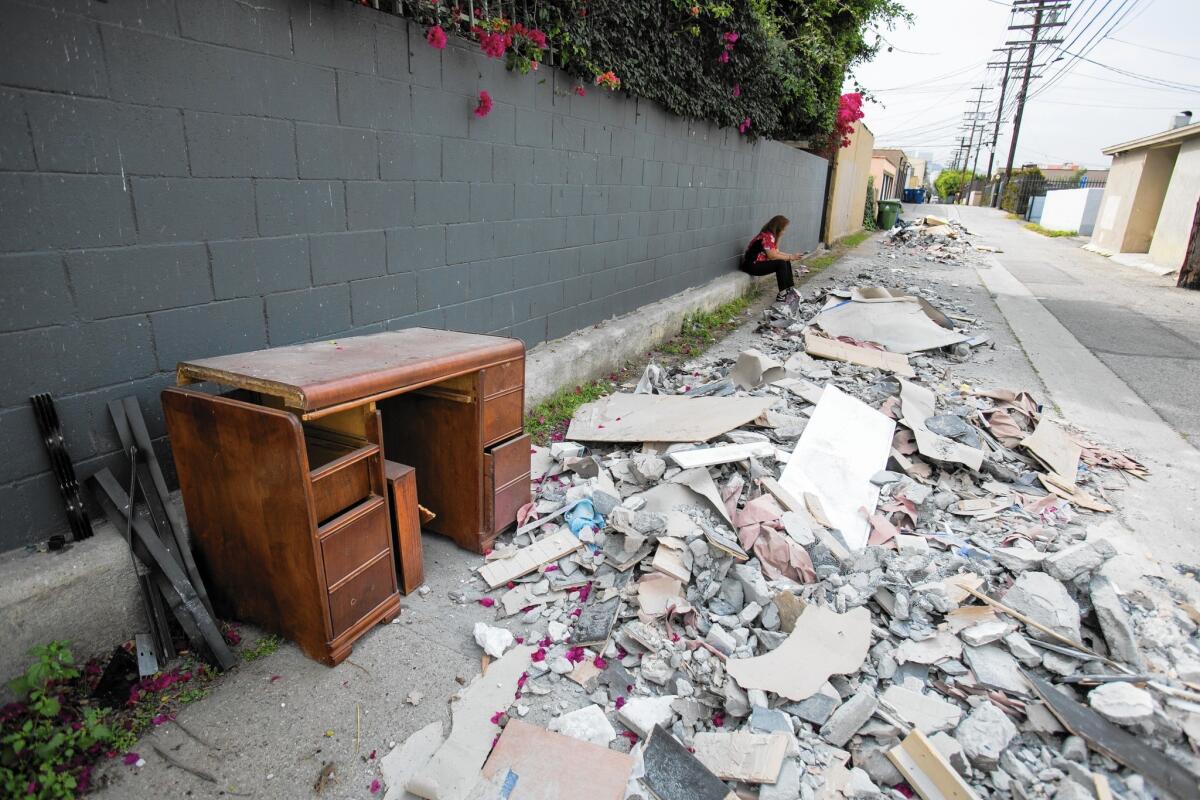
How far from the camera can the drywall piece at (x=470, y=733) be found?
195cm

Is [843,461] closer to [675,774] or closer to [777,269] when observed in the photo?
[675,774]

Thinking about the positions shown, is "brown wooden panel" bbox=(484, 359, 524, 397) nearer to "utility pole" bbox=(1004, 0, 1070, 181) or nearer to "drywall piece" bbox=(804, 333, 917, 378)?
"drywall piece" bbox=(804, 333, 917, 378)

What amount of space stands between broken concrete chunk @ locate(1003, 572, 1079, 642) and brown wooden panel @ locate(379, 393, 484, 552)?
2411mm

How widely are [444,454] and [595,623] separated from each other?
3.59 feet

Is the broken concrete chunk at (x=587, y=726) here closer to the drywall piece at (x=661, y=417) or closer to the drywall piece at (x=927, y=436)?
the drywall piece at (x=661, y=417)

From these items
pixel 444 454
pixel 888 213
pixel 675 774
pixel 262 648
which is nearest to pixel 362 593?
pixel 262 648

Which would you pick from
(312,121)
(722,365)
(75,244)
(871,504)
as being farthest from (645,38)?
(75,244)

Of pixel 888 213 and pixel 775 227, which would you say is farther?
pixel 888 213

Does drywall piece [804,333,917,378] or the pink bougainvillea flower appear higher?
the pink bougainvillea flower

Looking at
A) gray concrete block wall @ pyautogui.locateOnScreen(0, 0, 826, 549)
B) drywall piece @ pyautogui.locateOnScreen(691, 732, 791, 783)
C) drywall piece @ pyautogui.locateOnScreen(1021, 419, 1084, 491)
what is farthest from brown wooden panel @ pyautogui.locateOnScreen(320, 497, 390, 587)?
drywall piece @ pyautogui.locateOnScreen(1021, 419, 1084, 491)

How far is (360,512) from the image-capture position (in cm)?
240

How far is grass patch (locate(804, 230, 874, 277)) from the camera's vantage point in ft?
45.6

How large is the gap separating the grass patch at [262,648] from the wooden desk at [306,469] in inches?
3.2

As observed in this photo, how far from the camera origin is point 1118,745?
81.3 inches
